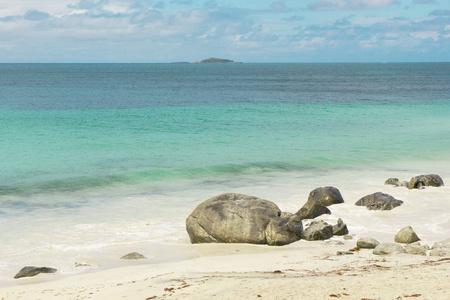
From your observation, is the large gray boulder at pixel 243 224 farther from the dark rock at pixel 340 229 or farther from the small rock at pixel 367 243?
the small rock at pixel 367 243

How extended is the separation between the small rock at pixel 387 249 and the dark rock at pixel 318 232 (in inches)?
81.6

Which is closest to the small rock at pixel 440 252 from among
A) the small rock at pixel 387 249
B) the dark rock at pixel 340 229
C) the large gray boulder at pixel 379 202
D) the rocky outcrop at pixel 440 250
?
the rocky outcrop at pixel 440 250

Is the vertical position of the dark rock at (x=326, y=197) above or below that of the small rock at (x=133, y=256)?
above

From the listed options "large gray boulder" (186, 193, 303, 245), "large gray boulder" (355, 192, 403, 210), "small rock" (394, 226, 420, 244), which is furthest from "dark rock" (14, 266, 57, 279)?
"large gray boulder" (355, 192, 403, 210)

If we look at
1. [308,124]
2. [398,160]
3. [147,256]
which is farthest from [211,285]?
[308,124]

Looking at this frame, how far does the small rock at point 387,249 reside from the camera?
43.5ft

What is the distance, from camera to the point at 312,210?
57.7 feet

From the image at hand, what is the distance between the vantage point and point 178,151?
31.5m

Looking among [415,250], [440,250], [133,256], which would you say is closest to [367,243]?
[415,250]

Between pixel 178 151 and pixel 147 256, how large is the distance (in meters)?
17.6

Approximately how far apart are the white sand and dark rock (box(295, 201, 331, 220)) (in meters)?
2.86

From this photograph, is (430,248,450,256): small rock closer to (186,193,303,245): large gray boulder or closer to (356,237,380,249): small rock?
(356,237,380,249): small rock

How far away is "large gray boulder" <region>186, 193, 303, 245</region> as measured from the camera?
15.0 metres

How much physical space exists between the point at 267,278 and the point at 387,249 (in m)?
4.38
